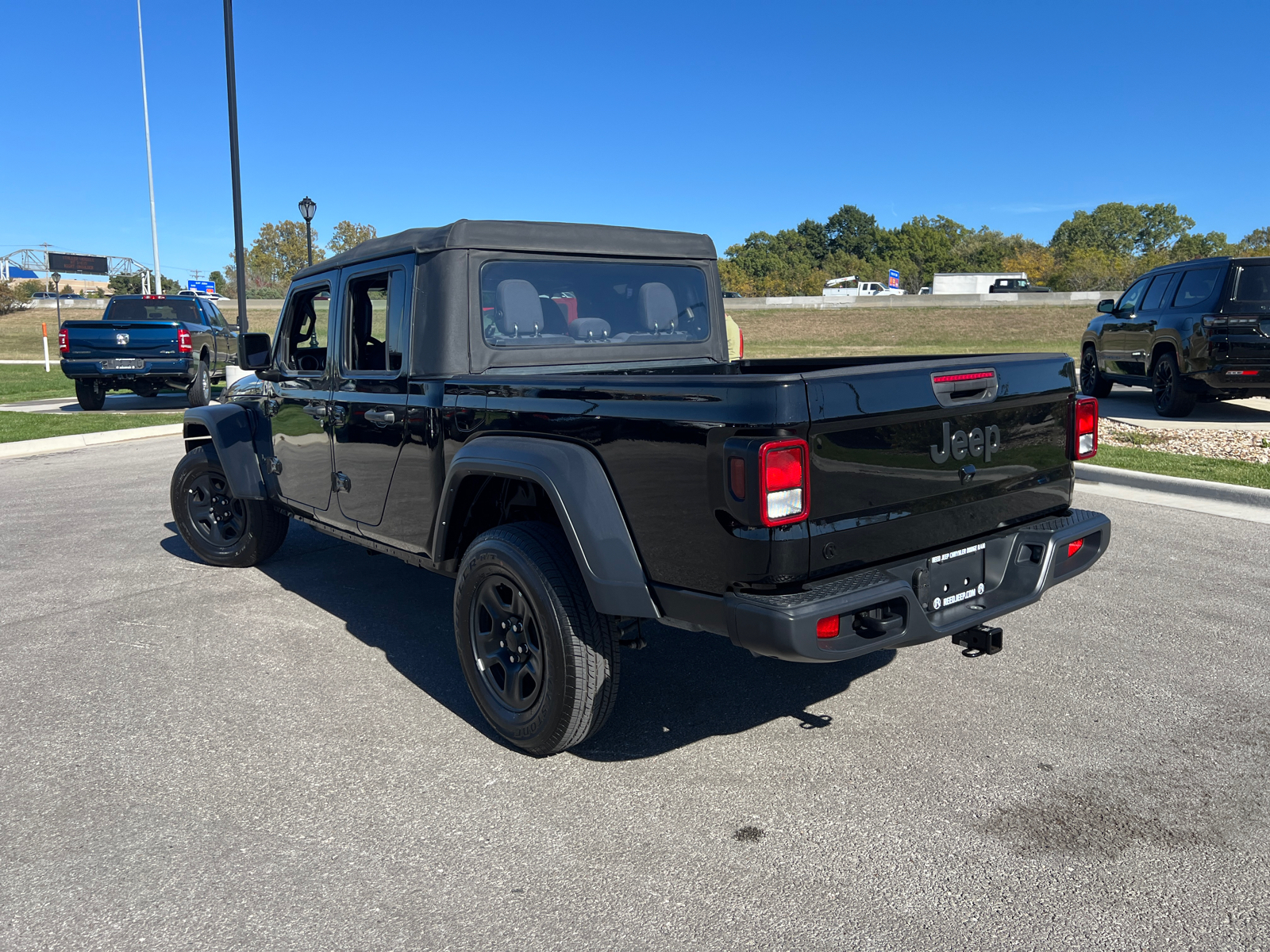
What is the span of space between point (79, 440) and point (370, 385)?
9937 millimetres

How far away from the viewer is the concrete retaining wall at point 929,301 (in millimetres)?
53562

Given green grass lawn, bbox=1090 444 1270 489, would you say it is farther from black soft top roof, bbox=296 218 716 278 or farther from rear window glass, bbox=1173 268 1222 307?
black soft top roof, bbox=296 218 716 278

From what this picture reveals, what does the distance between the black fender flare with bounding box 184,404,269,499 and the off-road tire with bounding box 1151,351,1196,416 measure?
34.6ft

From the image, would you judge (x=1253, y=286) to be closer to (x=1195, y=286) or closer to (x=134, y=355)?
(x=1195, y=286)

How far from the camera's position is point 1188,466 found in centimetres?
887

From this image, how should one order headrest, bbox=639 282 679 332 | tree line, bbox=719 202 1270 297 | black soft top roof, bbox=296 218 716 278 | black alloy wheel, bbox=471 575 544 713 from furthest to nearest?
tree line, bbox=719 202 1270 297, headrest, bbox=639 282 679 332, black soft top roof, bbox=296 218 716 278, black alloy wheel, bbox=471 575 544 713

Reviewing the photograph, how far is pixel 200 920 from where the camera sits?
2.60m

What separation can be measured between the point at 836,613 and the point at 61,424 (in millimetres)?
14037

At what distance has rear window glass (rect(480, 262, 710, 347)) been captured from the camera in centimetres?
421

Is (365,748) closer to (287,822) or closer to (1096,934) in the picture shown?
(287,822)

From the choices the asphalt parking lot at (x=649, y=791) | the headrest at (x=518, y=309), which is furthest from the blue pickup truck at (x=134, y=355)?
the headrest at (x=518, y=309)

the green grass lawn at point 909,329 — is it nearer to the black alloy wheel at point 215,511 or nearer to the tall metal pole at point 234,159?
the tall metal pole at point 234,159

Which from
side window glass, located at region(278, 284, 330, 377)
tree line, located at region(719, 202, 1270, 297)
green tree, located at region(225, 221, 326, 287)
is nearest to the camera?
side window glass, located at region(278, 284, 330, 377)

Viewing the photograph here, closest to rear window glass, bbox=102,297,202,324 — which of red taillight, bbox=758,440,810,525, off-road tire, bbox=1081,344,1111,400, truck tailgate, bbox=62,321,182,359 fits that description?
truck tailgate, bbox=62,321,182,359
